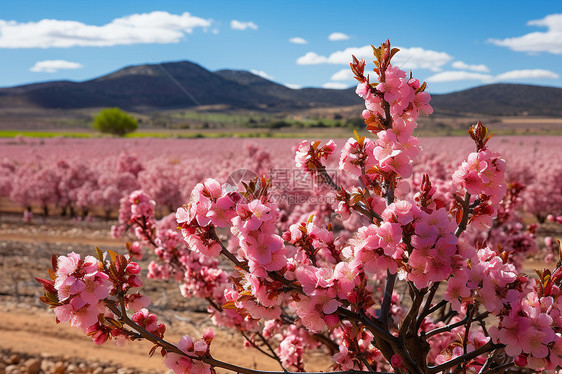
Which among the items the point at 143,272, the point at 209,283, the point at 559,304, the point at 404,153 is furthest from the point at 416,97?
the point at 143,272

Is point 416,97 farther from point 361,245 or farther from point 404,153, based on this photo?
point 361,245

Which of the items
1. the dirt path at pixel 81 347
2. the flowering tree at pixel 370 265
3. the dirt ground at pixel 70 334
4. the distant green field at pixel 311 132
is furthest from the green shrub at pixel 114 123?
the flowering tree at pixel 370 265

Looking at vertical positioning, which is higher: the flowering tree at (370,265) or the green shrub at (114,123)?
the flowering tree at (370,265)

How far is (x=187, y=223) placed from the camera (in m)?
1.80

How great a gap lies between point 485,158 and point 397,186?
1.42 ft

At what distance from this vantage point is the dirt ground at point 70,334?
553 centimetres

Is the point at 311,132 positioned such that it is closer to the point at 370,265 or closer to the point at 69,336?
the point at 69,336

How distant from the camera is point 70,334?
641cm

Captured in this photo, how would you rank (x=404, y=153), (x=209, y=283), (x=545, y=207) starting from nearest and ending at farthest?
(x=404, y=153) → (x=209, y=283) → (x=545, y=207)

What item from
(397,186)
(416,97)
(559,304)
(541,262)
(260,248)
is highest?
(416,97)

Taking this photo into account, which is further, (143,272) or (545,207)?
(545,207)

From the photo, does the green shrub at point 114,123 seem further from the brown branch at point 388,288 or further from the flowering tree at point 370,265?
the brown branch at point 388,288

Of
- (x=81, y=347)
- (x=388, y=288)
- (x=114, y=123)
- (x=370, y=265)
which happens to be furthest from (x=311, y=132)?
(x=114, y=123)

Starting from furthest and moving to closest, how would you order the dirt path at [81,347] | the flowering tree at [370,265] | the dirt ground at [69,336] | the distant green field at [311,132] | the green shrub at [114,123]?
the green shrub at [114,123], the dirt path at [81,347], the dirt ground at [69,336], the distant green field at [311,132], the flowering tree at [370,265]
